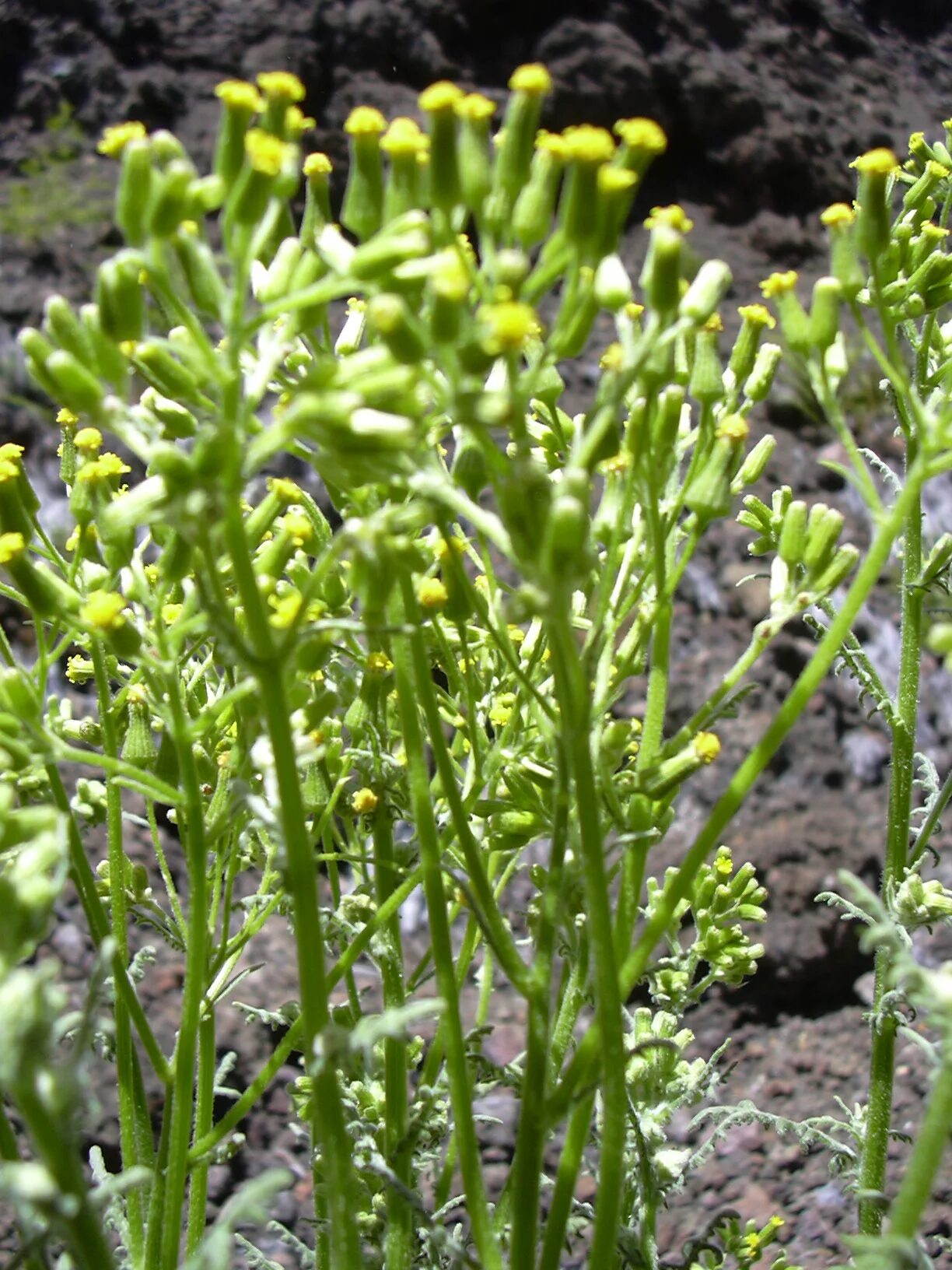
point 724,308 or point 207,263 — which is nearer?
point 207,263

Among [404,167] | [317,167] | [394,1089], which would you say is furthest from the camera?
[394,1089]

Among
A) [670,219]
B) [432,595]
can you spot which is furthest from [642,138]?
[432,595]

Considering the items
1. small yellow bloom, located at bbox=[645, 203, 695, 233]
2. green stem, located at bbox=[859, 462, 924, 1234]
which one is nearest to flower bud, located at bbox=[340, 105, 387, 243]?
small yellow bloom, located at bbox=[645, 203, 695, 233]

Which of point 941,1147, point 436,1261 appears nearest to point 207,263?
point 941,1147

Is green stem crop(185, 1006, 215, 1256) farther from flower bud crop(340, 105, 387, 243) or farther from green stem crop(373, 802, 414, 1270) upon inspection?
flower bud crop(340, 105, 387, 243)

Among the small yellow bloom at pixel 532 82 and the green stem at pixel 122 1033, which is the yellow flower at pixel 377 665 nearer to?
the green stem at pixel 122 1033

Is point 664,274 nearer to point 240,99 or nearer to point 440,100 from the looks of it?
point 440,100

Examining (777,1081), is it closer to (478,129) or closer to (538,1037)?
(538,1037)
